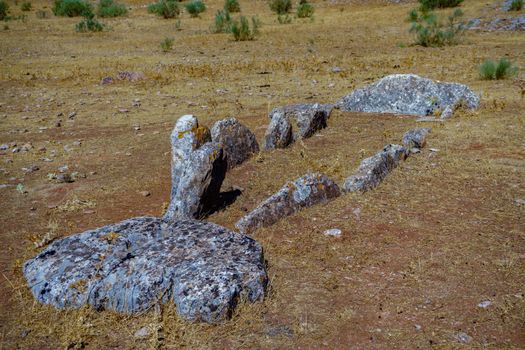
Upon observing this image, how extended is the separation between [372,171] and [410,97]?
3.36m

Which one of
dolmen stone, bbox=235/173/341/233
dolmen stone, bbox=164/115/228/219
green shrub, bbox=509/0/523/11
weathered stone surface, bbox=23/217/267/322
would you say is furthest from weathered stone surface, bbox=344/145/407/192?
green shrub, bbox=509/0/523/11

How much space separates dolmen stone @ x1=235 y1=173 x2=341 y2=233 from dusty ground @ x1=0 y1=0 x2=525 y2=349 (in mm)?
106

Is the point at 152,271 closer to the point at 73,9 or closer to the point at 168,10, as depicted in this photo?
the point at 168,10

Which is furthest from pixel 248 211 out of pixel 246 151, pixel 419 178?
pixel 419 178

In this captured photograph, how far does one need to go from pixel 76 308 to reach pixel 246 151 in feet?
11.3

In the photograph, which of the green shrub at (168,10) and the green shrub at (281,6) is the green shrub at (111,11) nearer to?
the green shrub at (168,10)

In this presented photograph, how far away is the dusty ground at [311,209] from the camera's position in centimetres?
358

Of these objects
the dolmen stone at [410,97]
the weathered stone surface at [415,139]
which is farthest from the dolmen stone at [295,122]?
the weathered stone surface at [415,139]

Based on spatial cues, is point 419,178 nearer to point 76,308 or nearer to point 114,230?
point 114,230

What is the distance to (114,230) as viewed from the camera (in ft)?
13.9

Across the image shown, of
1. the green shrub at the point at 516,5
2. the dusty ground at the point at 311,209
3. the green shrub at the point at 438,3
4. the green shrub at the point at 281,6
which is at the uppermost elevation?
the green shrub at the point at 281,6

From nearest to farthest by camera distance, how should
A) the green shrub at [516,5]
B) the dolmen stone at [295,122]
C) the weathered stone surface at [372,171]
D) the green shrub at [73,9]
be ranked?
the weathered stone surface at [372,171]
the dolmen stone at [295,122]
the green shrub at [516,5]
the green shrub at [73,9]

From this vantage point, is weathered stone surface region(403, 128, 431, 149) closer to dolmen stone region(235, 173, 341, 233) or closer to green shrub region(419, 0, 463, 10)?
dolmen stone region(235, 173, 341, 233)

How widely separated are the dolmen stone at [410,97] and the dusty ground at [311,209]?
0.32m
